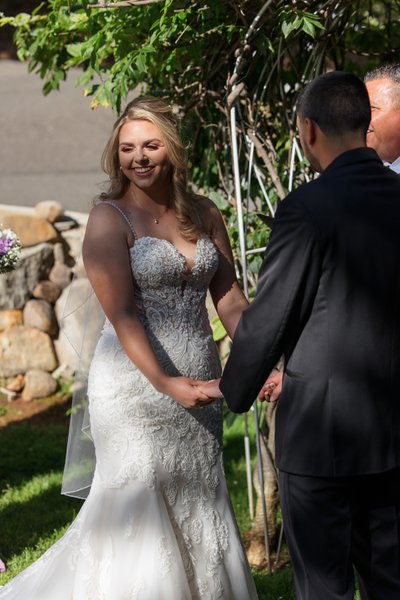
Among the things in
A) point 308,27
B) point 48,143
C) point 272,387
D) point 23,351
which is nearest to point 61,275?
point 23,351

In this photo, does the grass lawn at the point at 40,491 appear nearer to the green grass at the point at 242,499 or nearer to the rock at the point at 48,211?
the green grass at the point at 242,499

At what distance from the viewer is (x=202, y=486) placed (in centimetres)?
367

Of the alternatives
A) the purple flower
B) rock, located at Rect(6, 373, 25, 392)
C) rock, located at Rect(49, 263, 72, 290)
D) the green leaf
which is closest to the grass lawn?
rock, located at Rect(6, 373, 25, 392)

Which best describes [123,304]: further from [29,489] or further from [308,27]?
[29,489]

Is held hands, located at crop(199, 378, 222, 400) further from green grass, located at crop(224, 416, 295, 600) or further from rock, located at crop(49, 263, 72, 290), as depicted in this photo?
rock, located at crop(49, 263, 72, 290)

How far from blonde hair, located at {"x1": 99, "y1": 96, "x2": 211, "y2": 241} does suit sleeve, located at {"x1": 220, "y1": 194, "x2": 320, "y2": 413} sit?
1050 mm

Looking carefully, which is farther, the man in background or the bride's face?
the man in background

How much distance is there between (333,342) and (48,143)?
12809 millimetres

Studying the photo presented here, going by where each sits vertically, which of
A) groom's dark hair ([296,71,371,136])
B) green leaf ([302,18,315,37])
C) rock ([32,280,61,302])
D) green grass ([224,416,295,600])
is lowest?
green grass ([224,416,295,600])

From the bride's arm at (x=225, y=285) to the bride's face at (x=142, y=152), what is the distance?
36 centimetres

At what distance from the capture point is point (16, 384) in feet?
25.1

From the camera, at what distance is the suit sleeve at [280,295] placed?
2508 millimetres

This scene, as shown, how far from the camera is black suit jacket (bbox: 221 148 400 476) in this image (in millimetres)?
2510

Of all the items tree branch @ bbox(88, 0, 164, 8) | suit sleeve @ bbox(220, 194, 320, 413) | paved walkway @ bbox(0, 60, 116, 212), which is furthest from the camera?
paved walkway @ bbox(0, 60, 116, 212)
